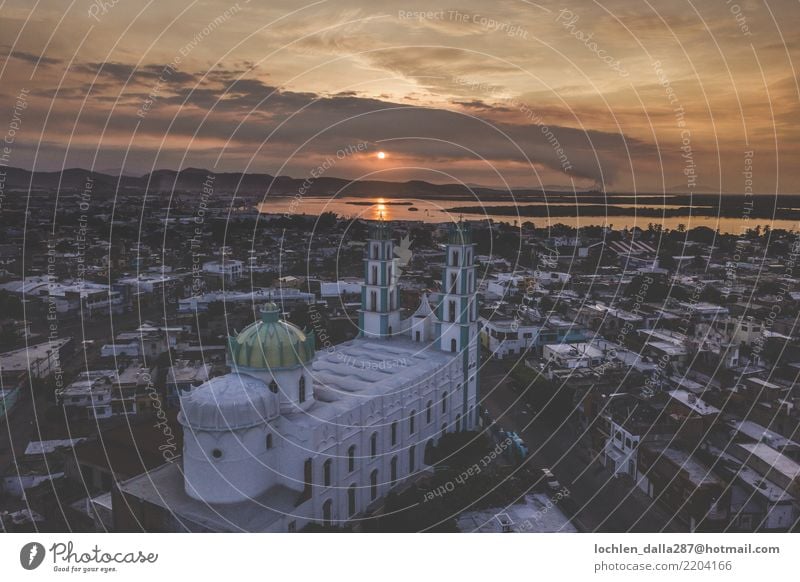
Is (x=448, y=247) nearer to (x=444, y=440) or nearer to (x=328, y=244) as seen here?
(x=444, y=440)

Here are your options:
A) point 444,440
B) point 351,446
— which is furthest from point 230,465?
point 444,440

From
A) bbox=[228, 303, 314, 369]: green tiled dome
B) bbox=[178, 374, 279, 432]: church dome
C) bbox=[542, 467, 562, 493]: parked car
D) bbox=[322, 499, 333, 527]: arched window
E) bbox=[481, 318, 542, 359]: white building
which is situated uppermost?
bbox=[228, 303, 314, 369]: green tiled dome

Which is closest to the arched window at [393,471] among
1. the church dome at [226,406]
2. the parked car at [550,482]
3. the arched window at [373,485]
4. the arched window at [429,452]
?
the arched window at [373,485]

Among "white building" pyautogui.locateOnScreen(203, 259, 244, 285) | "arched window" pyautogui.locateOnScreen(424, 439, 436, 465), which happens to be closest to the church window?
"arched window" pyautogui.locateOnScreen(424, 439, 436, 465)

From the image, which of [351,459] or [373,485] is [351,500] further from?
[351,459]

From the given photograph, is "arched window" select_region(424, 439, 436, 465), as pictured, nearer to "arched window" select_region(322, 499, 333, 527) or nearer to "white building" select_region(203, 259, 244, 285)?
"arched window" select_region(322, 499, 333, 527)

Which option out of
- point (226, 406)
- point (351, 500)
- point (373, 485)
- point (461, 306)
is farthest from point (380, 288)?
point (226, 406)
